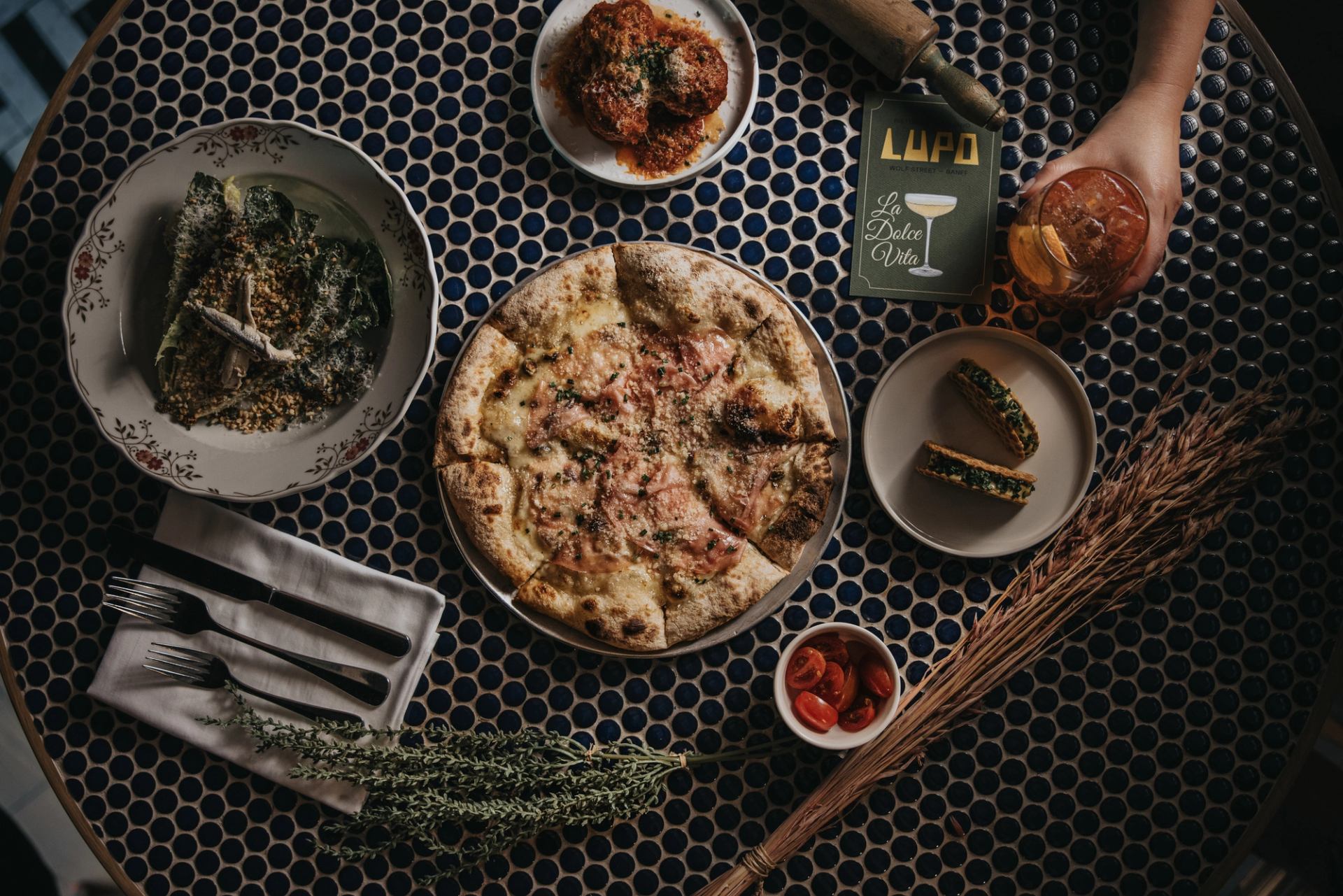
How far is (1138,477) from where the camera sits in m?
3.24

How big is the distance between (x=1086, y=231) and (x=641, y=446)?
1789mm

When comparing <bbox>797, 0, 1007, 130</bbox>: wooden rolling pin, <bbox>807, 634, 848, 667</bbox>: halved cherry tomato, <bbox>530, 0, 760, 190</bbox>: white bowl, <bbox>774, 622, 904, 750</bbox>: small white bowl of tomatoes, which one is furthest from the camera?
<bbox>530, 0, 760, 190</bbox>: white bowl

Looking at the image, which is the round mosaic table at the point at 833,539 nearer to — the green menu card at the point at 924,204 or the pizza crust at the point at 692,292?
the green menu card at the point at 924,204

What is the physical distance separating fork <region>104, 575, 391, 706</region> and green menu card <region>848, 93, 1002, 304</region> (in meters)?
2.42

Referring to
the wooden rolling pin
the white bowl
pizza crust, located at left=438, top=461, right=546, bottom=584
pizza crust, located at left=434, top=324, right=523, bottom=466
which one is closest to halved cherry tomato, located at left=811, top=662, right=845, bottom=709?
pizza crust, located at left=438, top=461, right=546, bottom=584

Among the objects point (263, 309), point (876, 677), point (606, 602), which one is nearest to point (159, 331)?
point (263, 309)

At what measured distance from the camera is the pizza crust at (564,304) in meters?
3.21

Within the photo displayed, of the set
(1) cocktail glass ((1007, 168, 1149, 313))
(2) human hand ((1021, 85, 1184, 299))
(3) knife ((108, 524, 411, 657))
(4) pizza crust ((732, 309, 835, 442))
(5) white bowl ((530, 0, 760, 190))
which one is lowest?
(3) knife ((108, 524, 411, 657))

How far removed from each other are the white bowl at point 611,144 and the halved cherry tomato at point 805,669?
185 centimetres

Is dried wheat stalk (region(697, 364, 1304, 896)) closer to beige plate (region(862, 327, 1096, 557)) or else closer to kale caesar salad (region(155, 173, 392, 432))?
beige plate (region(862, 327, 1096, 557))

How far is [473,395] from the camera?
3197mm

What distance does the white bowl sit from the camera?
3344mm

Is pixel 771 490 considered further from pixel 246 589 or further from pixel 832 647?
pixel 246 589

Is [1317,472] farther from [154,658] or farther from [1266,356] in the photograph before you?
[154,658]
